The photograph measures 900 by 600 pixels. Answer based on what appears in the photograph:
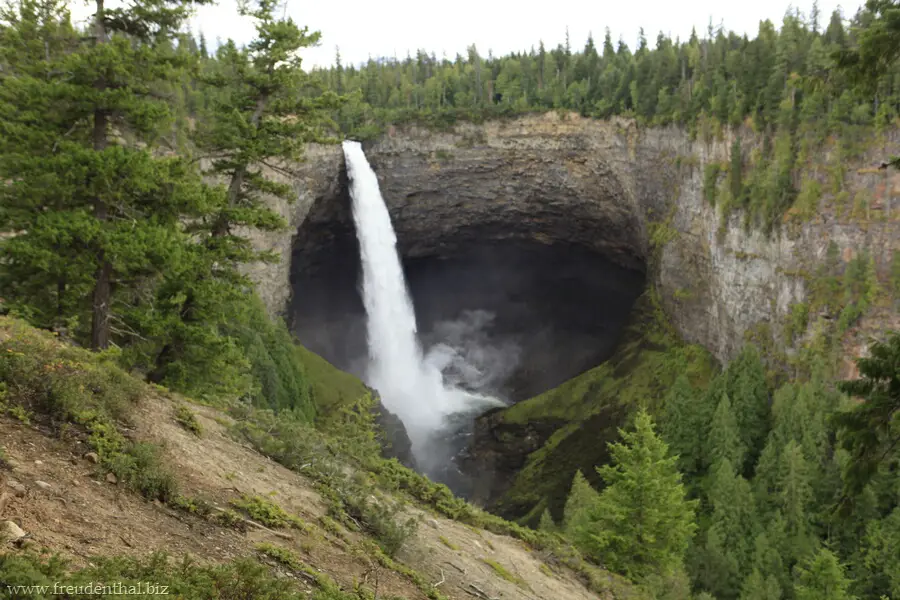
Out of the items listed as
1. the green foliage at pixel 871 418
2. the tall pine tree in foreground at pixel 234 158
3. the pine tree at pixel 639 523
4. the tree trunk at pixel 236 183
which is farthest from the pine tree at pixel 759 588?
the tree trunk at pixel 236 183

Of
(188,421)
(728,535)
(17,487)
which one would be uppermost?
(17,487)

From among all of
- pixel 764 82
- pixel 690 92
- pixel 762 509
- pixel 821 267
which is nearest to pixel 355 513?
pixel 762 509

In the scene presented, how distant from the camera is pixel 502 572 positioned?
10.8 meters

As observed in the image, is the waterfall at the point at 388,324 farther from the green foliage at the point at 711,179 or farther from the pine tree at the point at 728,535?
the pine tree at the point at 728,535

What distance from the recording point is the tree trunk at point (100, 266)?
41.1 ft

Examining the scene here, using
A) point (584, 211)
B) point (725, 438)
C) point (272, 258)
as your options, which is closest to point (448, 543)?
point (272, 258)

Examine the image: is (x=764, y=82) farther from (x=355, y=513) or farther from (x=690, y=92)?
(x=355, y=513)

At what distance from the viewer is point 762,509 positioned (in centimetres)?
3234

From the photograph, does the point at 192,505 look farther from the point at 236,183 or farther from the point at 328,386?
the point at 328,386

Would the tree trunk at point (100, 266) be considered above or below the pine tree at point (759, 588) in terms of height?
above

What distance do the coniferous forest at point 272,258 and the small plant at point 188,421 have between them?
1401 mm

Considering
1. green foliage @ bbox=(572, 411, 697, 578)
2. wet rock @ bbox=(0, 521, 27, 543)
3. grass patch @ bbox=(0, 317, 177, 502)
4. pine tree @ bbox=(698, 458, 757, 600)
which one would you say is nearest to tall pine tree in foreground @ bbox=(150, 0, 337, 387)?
grass patch @ bbox=(0, 317, 177, 502)

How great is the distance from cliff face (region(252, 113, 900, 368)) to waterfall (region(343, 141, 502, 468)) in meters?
1.92

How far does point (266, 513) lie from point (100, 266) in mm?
7296
